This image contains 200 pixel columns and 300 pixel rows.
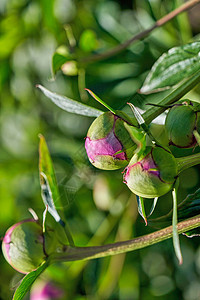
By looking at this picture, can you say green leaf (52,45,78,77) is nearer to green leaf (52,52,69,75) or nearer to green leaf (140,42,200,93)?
green leaf (52,52,69,75)

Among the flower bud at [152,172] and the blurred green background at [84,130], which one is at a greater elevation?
the flower bud at [152,172]

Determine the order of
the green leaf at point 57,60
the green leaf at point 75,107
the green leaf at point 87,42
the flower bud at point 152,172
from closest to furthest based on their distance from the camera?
Result: the flower bud at point 152,172, the green leaf at point 75,107, the green leaf at point 57,60, the green leaf at point 87,42

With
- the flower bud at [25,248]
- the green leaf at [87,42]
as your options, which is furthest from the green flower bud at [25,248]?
the green leaf at [87,42]

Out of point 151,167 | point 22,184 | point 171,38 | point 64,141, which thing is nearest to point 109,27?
point 171,38

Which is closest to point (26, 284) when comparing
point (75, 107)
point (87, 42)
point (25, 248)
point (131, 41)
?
point (25, 248)

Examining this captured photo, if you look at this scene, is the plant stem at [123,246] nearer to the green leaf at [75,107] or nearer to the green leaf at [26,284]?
the green leaf at [26,284]

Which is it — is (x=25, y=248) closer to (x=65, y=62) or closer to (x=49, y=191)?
(x=49, y=191)
